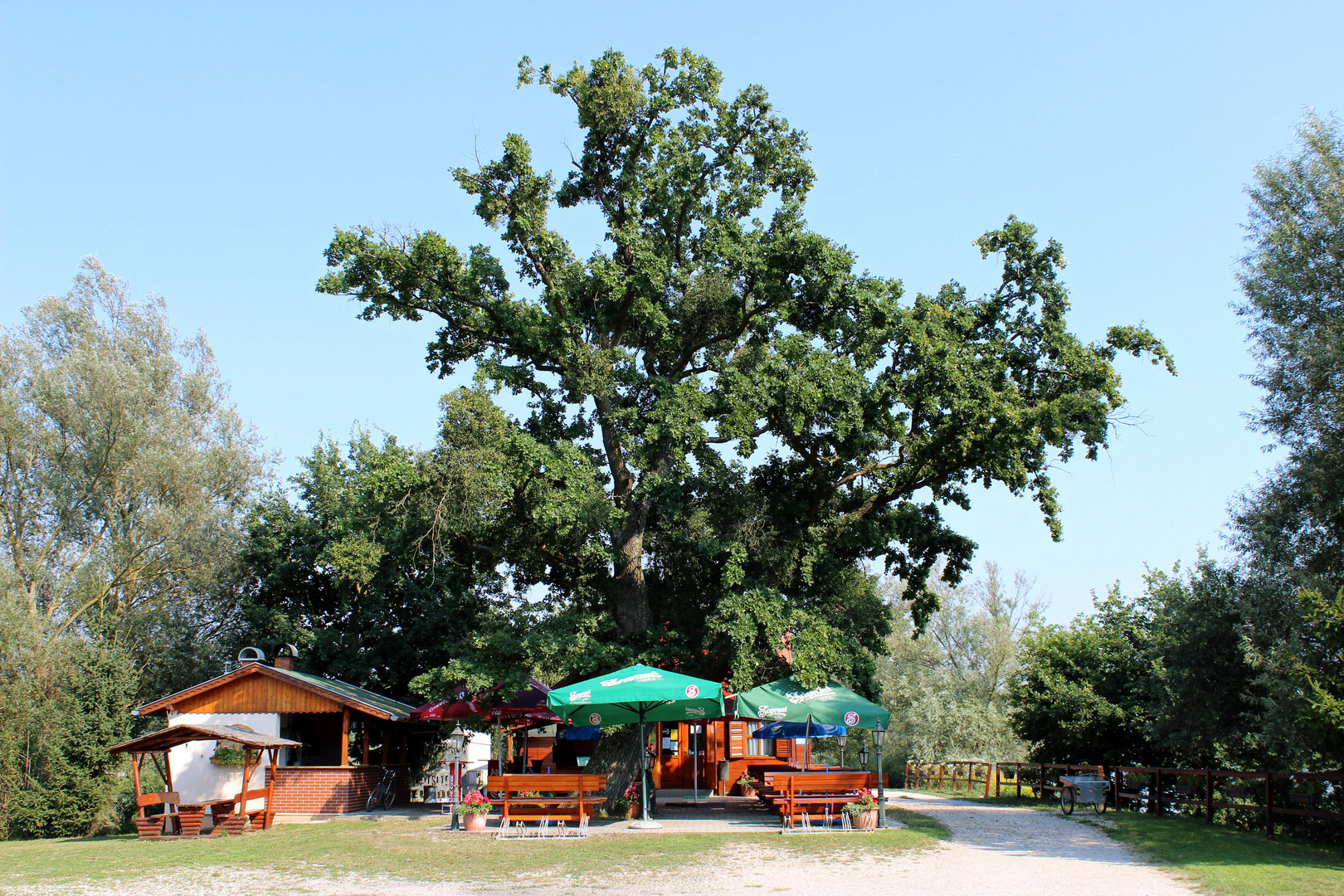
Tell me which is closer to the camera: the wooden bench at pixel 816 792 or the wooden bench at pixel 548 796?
the wooden bench at pixel 816 792

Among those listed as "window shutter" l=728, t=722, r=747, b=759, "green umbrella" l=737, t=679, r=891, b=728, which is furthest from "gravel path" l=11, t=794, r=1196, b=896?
"window shutter" l=728, t=722, r=747, b=759

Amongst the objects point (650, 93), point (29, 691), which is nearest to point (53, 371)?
point (29, 691)

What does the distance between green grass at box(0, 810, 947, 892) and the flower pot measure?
0.38 m

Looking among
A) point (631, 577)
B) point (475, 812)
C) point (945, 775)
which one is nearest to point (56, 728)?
point (475, 812)

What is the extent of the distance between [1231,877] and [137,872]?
43.2 ft

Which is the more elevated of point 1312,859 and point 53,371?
point 53,371

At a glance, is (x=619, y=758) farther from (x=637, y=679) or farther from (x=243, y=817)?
(x=243, y=817)

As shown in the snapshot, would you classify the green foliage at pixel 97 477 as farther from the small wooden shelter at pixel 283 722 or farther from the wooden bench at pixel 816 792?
the wooden bench at pixel 816 792

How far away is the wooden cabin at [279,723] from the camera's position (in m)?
19.5

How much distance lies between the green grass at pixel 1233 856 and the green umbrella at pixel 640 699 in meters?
6.84

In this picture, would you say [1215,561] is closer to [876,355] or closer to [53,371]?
[876,355]

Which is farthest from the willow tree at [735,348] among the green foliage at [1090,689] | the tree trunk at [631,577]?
the green foliage at [1090,689]

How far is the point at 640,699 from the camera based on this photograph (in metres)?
14.5

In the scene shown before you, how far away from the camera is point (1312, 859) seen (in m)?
11.6
